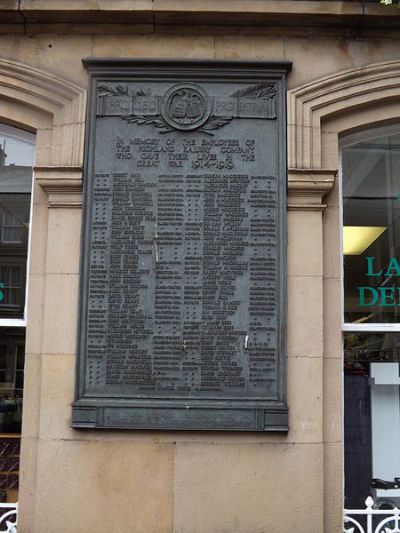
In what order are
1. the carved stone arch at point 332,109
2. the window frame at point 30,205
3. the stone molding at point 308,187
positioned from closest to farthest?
the stone molding at point 308,187 → the carved stone arch at point 332,109 → the window frame at point 30,205

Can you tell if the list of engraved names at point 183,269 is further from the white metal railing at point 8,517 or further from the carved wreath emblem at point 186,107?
the white metal railing at point 8,517

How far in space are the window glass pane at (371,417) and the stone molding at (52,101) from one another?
12.0ft

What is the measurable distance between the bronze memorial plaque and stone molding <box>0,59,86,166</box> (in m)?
0.16

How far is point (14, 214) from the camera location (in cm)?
725

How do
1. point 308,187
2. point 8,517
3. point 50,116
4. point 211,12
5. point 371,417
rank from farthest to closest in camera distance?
point 50,116
point 371,417
point 211,12
point 308,187
point 8,517

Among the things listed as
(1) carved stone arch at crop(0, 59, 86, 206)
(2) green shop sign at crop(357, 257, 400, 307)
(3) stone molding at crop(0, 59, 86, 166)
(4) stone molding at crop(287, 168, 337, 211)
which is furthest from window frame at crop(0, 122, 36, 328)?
(2) green shop sign at crop(357, 257, 400, 307)

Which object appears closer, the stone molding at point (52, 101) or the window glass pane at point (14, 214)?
the stone molding at point (52, 101)

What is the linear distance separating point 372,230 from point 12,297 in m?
4.09

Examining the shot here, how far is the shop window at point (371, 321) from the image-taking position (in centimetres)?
691

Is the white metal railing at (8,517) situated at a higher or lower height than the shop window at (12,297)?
lower

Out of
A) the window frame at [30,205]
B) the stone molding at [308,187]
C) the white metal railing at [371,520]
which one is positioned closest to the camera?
the white metal railing at [371,520]

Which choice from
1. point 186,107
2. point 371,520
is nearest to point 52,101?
point 186,107

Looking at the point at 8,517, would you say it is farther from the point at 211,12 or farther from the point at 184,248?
the point at 211,12

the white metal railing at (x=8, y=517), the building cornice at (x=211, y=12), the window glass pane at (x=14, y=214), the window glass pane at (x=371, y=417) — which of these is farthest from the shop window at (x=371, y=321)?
the window glass pane at (x=14, y=214)
